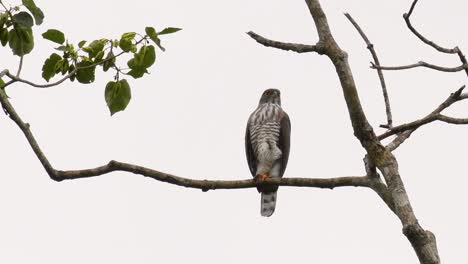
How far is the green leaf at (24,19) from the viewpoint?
3986mm

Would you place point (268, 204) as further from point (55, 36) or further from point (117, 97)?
point (55, 36)

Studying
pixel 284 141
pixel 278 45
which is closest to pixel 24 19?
pixel 278 45

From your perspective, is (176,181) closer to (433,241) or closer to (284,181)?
(284,181)

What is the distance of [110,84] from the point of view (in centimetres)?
424

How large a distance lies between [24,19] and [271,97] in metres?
6.78

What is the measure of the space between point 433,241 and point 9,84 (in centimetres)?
208

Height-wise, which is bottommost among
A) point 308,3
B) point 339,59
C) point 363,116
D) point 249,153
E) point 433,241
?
point 433,241

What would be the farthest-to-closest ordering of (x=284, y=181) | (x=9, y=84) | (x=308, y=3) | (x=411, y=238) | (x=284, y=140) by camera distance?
1. (x=284, y=140)
2. (x=284, y=181)
3. (x=308, y=3)
4. (x=9, y=84)
5. (x=411, y=238)

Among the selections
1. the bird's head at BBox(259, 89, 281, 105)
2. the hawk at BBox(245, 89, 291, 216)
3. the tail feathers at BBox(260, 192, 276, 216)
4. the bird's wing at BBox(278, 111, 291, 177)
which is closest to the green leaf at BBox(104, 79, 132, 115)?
the hawk at BBox(245, 89, 291, 216)

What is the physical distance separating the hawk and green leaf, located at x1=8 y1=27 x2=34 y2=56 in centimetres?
554

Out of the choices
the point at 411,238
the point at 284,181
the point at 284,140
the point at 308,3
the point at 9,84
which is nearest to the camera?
the point at 411,238

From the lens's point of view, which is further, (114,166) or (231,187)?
(231,187)

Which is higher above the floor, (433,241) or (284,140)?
(284,140)

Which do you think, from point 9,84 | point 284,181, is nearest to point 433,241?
point 284,181
